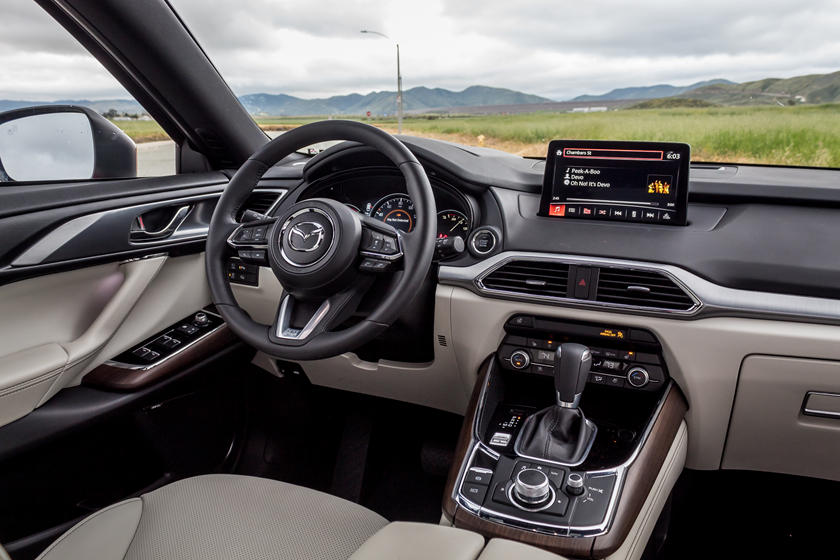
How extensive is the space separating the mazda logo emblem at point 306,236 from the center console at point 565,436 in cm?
64

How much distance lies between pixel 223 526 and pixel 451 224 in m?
1.07

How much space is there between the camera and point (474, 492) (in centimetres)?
151

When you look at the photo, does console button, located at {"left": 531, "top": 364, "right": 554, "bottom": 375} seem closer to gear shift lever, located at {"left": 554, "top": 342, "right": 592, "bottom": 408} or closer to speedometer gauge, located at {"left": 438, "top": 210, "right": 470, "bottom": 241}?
gear shift lever, located at {"left": 554, "top": 342, "right": 592, "bottom": 408}

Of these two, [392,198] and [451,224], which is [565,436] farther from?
[392,198]

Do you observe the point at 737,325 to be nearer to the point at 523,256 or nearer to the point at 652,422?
the point at 652,422

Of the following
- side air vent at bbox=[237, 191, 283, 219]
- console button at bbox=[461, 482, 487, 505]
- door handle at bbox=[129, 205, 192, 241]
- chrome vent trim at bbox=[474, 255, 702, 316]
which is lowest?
console button at bbox=[461, 482, 487, 505]

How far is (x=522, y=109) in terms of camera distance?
2.02 m

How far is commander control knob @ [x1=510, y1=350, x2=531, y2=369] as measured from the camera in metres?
1.81

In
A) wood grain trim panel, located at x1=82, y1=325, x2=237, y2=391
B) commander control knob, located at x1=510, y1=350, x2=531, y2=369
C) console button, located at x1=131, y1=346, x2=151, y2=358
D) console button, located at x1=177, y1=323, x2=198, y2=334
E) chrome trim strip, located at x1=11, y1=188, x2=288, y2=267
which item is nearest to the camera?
chrome trim strip, located at x1=11, y1=188, x2=288, y2=267

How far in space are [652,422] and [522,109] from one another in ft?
3.37

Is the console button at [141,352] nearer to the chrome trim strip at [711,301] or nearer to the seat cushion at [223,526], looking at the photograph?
the seat cushion at [223,526]

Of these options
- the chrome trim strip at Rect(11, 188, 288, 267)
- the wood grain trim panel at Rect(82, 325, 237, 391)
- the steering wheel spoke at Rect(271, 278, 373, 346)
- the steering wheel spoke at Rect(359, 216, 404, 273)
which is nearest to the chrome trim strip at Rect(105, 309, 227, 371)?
the wood grain trim panel at Rect(82, 325, 237, 391)

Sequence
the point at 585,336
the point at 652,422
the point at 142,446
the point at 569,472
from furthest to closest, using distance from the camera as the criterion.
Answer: the point at 142,446 → the point at 585,336 → the point at 652,422 → the point at 569,472

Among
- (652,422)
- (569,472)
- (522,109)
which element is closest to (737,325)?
(652,422)
